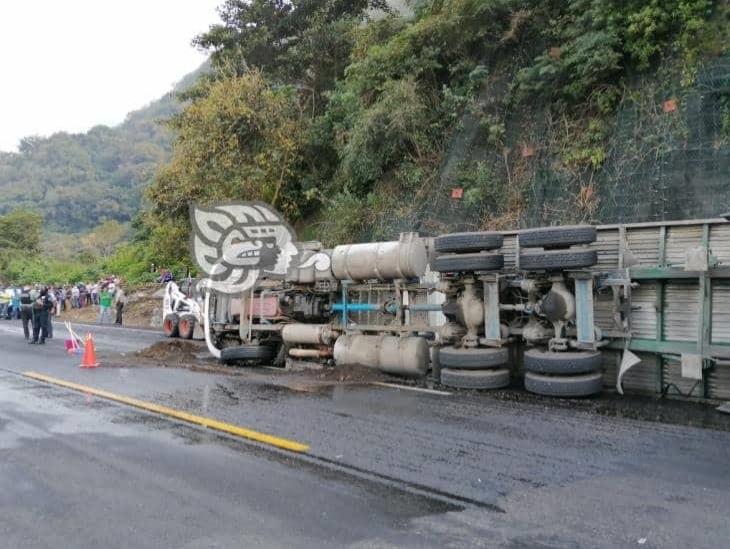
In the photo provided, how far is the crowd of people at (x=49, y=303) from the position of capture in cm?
1898

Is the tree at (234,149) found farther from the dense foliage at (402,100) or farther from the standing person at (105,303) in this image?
the standing person at (105,303)

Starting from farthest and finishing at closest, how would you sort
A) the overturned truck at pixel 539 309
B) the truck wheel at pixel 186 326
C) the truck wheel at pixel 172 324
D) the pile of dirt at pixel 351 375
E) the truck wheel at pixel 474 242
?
the truck wheel at pixel 172 324
the truck wheel at pixel 186 326
the pile of dirt at pixel 351 375
the truck wheel at pixel 474 242
the overturned truck at pixel 539 309

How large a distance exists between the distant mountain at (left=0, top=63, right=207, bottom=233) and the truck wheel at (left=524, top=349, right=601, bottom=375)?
9085 cm

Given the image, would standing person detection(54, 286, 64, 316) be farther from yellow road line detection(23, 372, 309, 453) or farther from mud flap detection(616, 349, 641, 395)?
mud flap detection(616, 349, 641, 395)

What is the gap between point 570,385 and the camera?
8.14 m

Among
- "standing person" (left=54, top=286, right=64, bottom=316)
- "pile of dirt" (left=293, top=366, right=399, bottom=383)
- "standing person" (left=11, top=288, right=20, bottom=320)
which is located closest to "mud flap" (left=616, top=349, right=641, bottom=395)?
"pile of dirt" (left=293, top=366, right=399, bottom=383)

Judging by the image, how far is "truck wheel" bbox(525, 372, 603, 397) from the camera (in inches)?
320

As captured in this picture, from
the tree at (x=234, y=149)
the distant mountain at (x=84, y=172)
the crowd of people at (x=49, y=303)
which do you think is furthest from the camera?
the distant mountain at (x=84, y=172)

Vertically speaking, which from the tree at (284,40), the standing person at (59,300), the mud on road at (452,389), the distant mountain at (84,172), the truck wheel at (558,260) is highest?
the distant mountain at (84,172)

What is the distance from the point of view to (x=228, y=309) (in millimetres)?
13023

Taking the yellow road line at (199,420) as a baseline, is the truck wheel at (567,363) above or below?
above

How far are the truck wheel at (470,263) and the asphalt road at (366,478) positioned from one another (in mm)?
1764

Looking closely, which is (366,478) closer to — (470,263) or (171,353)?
(470,263)

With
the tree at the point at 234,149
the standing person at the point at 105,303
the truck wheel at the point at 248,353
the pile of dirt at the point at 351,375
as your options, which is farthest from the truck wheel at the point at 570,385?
the standing person at the point at 105,303
